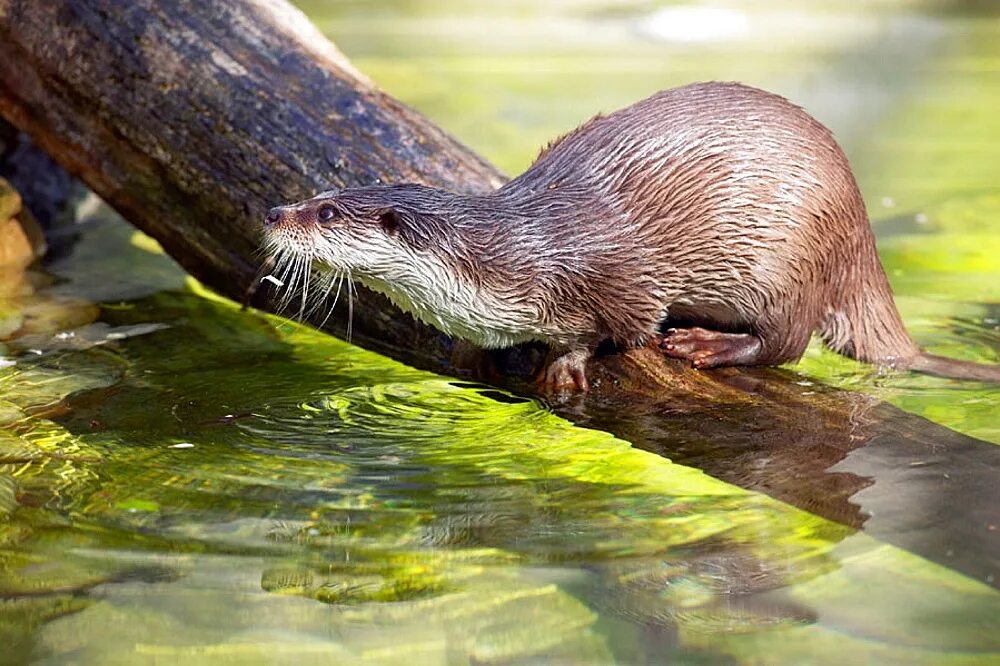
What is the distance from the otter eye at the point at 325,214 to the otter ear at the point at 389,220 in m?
0.10

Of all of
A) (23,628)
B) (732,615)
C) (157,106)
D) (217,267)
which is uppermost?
(157,106)

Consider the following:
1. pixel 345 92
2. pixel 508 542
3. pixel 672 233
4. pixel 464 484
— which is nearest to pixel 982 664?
pixel 508 542

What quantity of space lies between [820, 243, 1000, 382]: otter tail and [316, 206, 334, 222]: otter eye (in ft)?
3.98

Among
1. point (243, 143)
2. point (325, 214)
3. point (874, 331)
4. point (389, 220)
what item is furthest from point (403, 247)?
point (874, 331)

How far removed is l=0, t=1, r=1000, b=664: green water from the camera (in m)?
2.03

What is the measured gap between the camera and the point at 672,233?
2992mm

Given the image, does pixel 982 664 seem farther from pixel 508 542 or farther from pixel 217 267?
pixel 217 267

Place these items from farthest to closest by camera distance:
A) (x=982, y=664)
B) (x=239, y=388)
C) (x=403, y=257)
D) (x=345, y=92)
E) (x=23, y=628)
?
(x=345, y=92)
(x=239, y=388)
(x=403, y=257)
(x=23, y=628)
(x=982, y=664)

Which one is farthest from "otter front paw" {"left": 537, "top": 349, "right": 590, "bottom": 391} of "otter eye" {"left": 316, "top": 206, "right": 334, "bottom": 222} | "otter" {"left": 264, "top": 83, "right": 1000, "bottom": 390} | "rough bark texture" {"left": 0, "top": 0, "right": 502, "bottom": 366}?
"otter eye" {"left": 316, "top": 206, "right": 334, "bottom": 222}

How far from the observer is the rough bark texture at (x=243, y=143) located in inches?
120

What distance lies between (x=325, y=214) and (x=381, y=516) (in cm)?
73

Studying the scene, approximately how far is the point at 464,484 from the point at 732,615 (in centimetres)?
75

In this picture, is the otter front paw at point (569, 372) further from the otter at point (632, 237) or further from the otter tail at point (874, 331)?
the otter tail at point (874, 331)

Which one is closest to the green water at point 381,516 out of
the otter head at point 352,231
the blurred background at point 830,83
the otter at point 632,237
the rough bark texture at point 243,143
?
the blurred background at point 830,83
